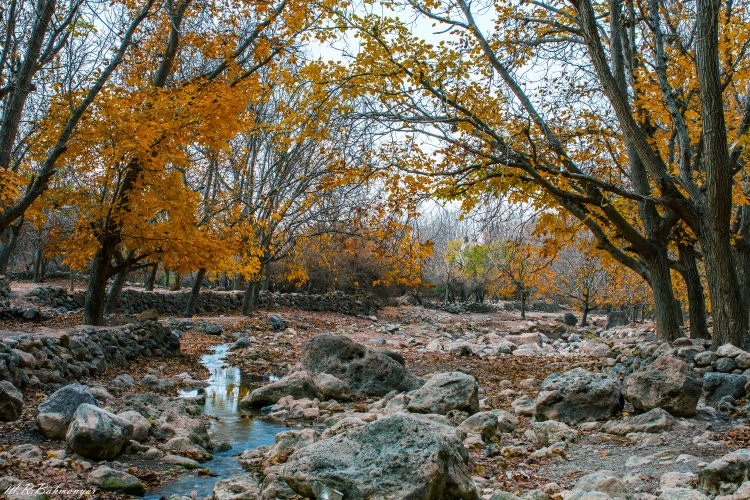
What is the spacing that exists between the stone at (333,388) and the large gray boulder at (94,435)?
13.7 ft

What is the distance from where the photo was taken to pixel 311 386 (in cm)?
925

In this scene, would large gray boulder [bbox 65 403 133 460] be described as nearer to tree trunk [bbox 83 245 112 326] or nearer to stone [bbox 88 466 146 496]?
stone [bbox 88 466 146 496]

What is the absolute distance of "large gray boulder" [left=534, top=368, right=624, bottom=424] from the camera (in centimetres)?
650

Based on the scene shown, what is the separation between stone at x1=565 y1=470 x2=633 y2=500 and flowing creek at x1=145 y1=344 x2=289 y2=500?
9.39ft

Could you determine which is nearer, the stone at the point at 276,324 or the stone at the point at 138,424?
the stone at the point at 138,424

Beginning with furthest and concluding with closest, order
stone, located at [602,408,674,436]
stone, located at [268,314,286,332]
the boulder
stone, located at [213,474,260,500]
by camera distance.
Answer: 1. stone, located at [268,314,286,332]
2. the boulder
3. stone, located at [602,408,674,436]
4. stone, located at [213,474,260,500]

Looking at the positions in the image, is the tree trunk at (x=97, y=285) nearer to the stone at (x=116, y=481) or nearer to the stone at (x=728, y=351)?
the stone at (x=116, y=481)

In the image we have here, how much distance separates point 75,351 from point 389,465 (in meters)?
6.59

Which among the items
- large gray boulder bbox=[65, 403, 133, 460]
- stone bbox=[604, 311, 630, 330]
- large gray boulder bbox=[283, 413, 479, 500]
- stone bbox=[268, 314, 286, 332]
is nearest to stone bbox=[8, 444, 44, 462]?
large gray boulder bbox=[65, 403, 133, 460]

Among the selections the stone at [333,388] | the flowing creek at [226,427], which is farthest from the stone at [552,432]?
the stone at [333,388]

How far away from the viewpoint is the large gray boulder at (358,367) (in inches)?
375

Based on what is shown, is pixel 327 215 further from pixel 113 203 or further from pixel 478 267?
pixel 478 267

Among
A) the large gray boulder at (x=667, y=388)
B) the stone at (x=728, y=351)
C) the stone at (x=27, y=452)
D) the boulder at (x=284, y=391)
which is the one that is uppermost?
the stone at (x=728, y=351)

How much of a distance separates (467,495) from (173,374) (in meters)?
7.67
